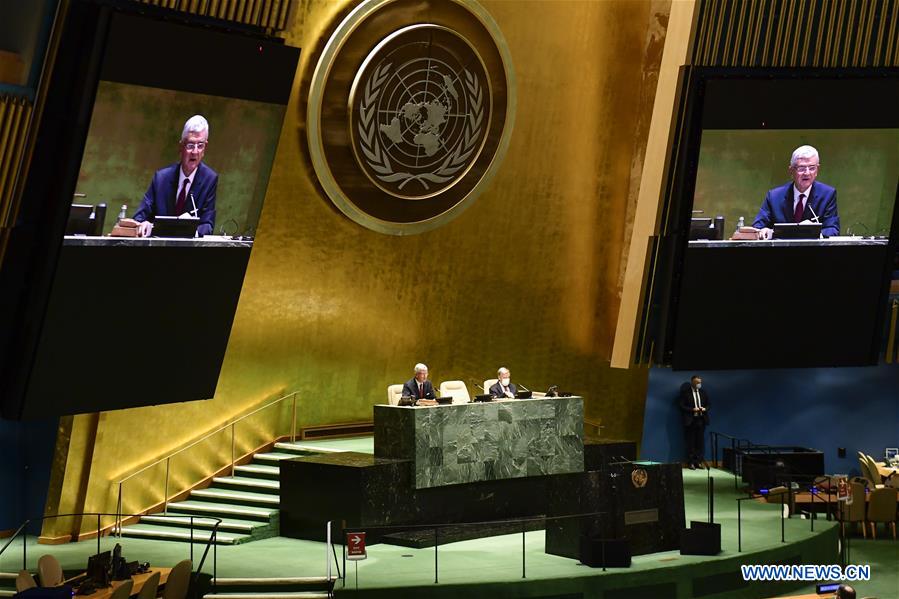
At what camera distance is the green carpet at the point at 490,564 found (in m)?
11.6

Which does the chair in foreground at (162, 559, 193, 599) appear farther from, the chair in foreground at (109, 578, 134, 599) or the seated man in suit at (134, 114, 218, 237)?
the seated man in suit at (134, 114, 218, 237)

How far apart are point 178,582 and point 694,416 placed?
34.1 feet

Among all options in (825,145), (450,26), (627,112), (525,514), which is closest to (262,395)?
(525,514)

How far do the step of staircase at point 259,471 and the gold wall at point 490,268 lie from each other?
13.1 inches

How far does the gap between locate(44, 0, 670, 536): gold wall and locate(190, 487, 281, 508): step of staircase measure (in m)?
0.47

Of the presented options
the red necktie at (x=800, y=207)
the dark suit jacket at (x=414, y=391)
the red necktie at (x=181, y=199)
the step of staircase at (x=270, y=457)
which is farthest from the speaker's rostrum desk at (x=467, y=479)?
the red necktie at (x=800, y=207)

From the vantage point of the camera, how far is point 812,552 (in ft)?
47.0

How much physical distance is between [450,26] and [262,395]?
16.3ft

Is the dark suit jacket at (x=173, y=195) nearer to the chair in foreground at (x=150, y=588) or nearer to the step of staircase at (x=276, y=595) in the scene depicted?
the chair in foreground at (x=150, y=588)

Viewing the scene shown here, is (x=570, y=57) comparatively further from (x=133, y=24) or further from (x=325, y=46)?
(x=133, y=24)

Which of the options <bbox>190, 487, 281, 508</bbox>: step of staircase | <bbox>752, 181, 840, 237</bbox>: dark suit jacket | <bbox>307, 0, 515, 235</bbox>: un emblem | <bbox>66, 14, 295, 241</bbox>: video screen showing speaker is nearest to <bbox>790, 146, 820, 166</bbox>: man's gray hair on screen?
<bbox>752, 181, 840, 237</bbox>: dark suit jacket

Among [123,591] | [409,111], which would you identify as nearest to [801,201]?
[409,111]

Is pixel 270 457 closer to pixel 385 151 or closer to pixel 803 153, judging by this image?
pixel 385 151

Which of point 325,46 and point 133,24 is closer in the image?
point 133,24
